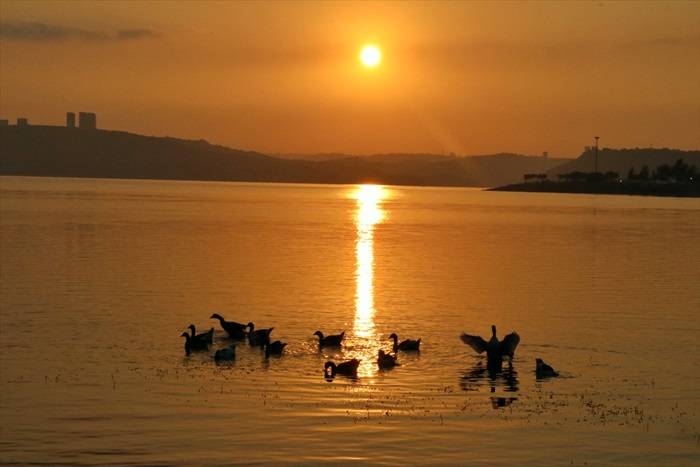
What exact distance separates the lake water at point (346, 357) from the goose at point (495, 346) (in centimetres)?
50

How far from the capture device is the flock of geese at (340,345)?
28.6m

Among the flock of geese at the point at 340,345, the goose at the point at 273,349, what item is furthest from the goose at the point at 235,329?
the goose at the point at 273,349

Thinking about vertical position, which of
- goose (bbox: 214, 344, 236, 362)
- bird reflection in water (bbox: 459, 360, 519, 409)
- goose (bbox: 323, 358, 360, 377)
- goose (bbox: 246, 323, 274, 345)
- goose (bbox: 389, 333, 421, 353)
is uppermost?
goose (bbox: 246, 323, 274, 345)

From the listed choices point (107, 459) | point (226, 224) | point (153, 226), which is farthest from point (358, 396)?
point (226, 224)

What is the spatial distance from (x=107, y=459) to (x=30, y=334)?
15094 millimetres

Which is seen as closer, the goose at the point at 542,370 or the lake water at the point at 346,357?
the lake water at the point at 346,357

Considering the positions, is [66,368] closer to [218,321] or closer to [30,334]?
[30,334]

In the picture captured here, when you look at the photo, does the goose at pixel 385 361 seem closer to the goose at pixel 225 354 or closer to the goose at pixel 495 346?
the goose at pixel 495 346

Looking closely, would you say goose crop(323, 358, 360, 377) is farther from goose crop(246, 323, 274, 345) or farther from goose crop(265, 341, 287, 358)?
goose crop(246, 323, 274, 345)

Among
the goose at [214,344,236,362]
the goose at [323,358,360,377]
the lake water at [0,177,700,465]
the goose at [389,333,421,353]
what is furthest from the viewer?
the goose at [389,333,421,353]

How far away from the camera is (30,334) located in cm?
3425

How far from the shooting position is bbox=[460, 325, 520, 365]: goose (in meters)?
29.3

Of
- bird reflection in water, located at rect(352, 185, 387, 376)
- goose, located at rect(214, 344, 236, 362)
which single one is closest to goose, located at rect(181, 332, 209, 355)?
goose, located at rect(214, 344, 236, 362)

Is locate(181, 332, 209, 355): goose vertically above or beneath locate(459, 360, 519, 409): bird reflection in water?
above
